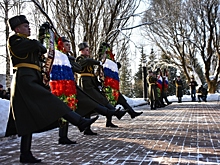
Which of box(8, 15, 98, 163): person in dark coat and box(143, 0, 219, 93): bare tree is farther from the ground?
box(143, 0, 219, 93): bare tree

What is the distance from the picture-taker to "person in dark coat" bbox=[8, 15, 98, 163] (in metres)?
4.12

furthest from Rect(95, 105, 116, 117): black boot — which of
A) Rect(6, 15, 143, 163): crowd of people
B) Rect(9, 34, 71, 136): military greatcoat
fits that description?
Rect(9, 34, 71, 136): military greatcoat

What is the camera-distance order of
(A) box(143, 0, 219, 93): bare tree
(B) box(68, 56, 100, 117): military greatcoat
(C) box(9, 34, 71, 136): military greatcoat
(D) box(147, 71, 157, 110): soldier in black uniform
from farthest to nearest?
(A) box(143, 0, 219, 93): bare tree < (D) box(147, 71, 157, 110): soldier in black uniform < (B) box(68, 56, 100, 117): military greatcoat < (C) box(9, 34, 71, 136): military greatcoat

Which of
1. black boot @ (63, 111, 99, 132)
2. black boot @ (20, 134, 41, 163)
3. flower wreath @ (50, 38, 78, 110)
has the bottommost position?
black boot @ (20, 134, 41, 163)

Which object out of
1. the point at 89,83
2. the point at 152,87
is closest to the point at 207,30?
the point at 152,87

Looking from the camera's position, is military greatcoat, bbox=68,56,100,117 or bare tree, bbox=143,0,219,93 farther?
bare tree, bbox=143,0,219,93

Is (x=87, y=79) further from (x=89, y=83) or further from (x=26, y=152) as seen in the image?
(x=26, y=152)

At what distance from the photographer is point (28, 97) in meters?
4.15

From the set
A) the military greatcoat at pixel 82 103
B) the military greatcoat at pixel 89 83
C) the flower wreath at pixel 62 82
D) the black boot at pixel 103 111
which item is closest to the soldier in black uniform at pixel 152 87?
the military greatcoat at pixel 89 83

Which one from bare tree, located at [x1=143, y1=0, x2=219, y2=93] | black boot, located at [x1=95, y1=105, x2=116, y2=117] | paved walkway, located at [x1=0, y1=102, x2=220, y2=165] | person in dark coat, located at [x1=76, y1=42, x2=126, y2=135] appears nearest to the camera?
paved walkway, located at [x1=0, y1=102, x2=220, y2=165]

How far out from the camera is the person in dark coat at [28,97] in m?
4.12

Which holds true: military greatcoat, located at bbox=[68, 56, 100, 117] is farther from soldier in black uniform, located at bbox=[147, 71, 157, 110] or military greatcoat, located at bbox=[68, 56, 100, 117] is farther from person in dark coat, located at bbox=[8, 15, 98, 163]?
soldier in black uniform, located at bbox=[147, 71, 157, 110]

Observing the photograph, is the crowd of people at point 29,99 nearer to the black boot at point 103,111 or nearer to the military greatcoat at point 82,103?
the military greatcoat at point 82,103

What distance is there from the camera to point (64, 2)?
15.6m
